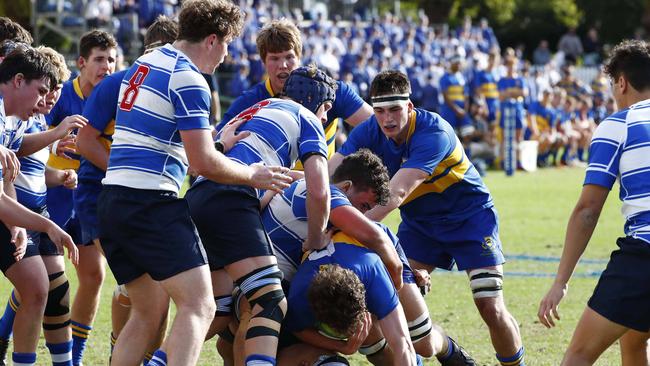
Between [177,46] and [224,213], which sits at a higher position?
[177,46]

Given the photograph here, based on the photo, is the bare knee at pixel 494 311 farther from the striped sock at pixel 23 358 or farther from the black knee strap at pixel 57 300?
the striped sock at pixel 23 358

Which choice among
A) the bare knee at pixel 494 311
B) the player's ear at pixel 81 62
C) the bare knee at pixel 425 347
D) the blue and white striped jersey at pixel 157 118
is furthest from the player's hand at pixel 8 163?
the bare knee at pixel 494 311

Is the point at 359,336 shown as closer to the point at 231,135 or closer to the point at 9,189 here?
the point at 231,135

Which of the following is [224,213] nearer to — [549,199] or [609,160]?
[609,160]

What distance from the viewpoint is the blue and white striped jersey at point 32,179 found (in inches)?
237

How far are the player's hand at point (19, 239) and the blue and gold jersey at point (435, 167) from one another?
2114 millimetres

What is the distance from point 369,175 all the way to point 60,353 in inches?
84.3

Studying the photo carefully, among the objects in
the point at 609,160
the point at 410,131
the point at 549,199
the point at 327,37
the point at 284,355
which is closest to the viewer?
the point at 609,160

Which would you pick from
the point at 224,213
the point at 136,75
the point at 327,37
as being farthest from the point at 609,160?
the point at 327,37

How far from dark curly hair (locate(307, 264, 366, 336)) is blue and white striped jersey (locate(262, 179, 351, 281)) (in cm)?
53

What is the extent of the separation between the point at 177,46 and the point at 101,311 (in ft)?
12.6

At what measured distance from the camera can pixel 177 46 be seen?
4848 mm

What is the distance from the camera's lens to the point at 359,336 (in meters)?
5.00

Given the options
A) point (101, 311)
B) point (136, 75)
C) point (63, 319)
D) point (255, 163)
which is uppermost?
point (136, 75)
